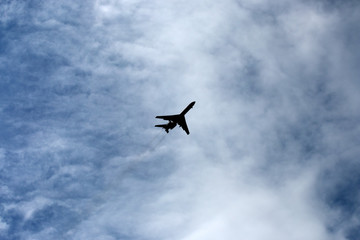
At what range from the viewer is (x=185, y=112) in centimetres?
13125

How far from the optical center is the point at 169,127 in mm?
132375

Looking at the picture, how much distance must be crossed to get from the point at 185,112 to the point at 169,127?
937 centimetres
